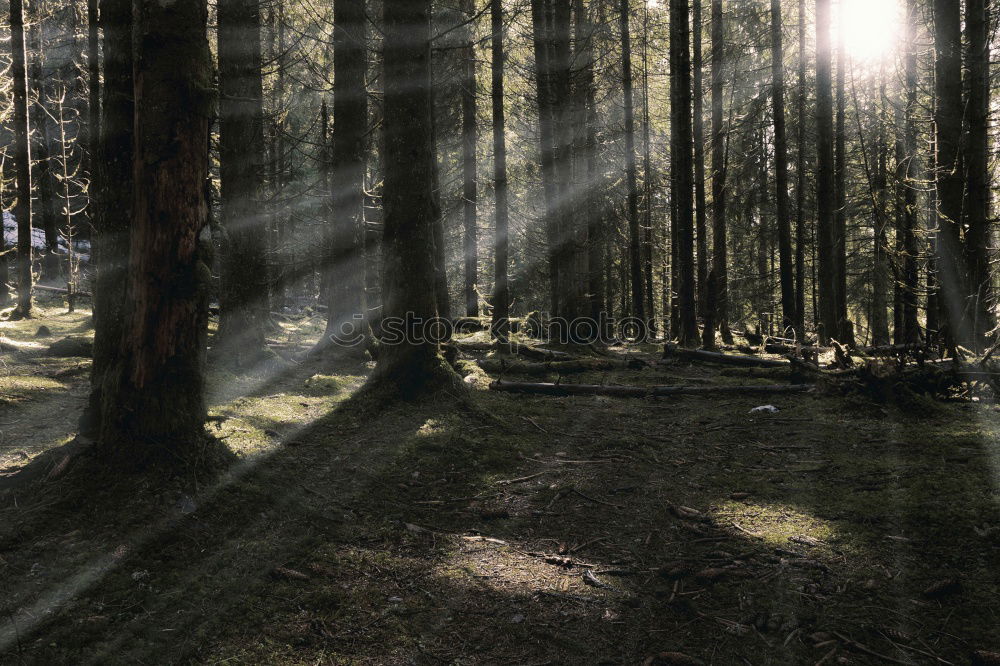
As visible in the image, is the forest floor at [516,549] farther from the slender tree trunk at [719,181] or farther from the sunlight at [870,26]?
the slender tree trunk at [719,181]

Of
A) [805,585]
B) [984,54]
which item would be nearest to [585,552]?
[805,585]

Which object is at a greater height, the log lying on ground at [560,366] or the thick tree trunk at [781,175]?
the thick tree trunk at [781,175]

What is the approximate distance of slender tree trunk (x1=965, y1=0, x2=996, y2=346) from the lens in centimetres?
786

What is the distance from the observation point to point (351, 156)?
11.5 meters

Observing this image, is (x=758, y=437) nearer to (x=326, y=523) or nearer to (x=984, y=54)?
(x=326, y=523)

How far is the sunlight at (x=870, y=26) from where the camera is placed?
13.6 metres

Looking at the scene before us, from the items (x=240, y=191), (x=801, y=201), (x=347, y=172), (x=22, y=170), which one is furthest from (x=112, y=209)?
(x=801, y=201)

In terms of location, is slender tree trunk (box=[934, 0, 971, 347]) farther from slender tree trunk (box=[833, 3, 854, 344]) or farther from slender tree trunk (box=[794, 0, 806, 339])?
slender tree trunk (box=[794, 0, 806, 339])

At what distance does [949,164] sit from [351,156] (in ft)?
31.4

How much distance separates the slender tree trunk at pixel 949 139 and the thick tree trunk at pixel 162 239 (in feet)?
29.4

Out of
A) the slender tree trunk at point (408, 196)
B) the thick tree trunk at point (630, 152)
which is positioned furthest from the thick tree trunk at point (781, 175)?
the slender tree trunk at point (408, 196)

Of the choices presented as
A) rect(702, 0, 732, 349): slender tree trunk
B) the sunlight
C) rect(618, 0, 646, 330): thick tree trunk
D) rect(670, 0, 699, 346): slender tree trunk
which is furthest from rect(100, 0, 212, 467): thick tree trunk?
rect(618, 0, 646, 330): thick tree trunk

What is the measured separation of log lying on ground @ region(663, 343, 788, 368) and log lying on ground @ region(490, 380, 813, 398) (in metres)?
2.12

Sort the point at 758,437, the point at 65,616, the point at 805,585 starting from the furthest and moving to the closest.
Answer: the point at 758,437 < the point at 805,585 < the point at 65,616
